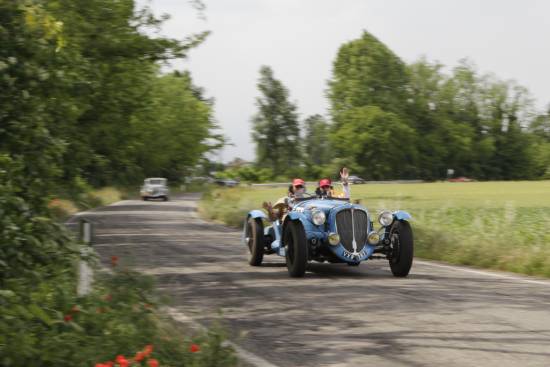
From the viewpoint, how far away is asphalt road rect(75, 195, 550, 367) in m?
Answer: 7.26

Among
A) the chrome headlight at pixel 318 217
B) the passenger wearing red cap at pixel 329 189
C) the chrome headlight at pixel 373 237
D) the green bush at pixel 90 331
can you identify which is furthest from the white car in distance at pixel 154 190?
the green bush at pixel 90 331

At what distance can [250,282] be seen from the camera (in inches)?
492

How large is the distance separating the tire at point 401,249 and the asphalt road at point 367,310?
23 cm

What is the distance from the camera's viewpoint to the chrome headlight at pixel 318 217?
512 inches

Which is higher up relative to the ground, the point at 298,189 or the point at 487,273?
the point at 298,189

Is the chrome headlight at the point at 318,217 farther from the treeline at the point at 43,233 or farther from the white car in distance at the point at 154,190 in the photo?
the white car in distance at the point at 154,190

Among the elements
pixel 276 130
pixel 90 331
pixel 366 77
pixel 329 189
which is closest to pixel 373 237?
pixel 329 189

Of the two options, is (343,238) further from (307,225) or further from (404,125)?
(404,125)

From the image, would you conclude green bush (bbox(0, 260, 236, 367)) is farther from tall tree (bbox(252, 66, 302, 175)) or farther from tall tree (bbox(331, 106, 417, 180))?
tall tree (bbox(252, 66, 302, 175))

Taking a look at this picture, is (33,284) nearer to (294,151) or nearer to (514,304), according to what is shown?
(514,304)

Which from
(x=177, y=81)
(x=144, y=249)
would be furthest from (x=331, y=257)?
(x=177, y=81)

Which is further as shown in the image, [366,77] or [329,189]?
[366,77]

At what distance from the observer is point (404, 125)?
98.6 m

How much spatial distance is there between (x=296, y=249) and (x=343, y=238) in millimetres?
826
